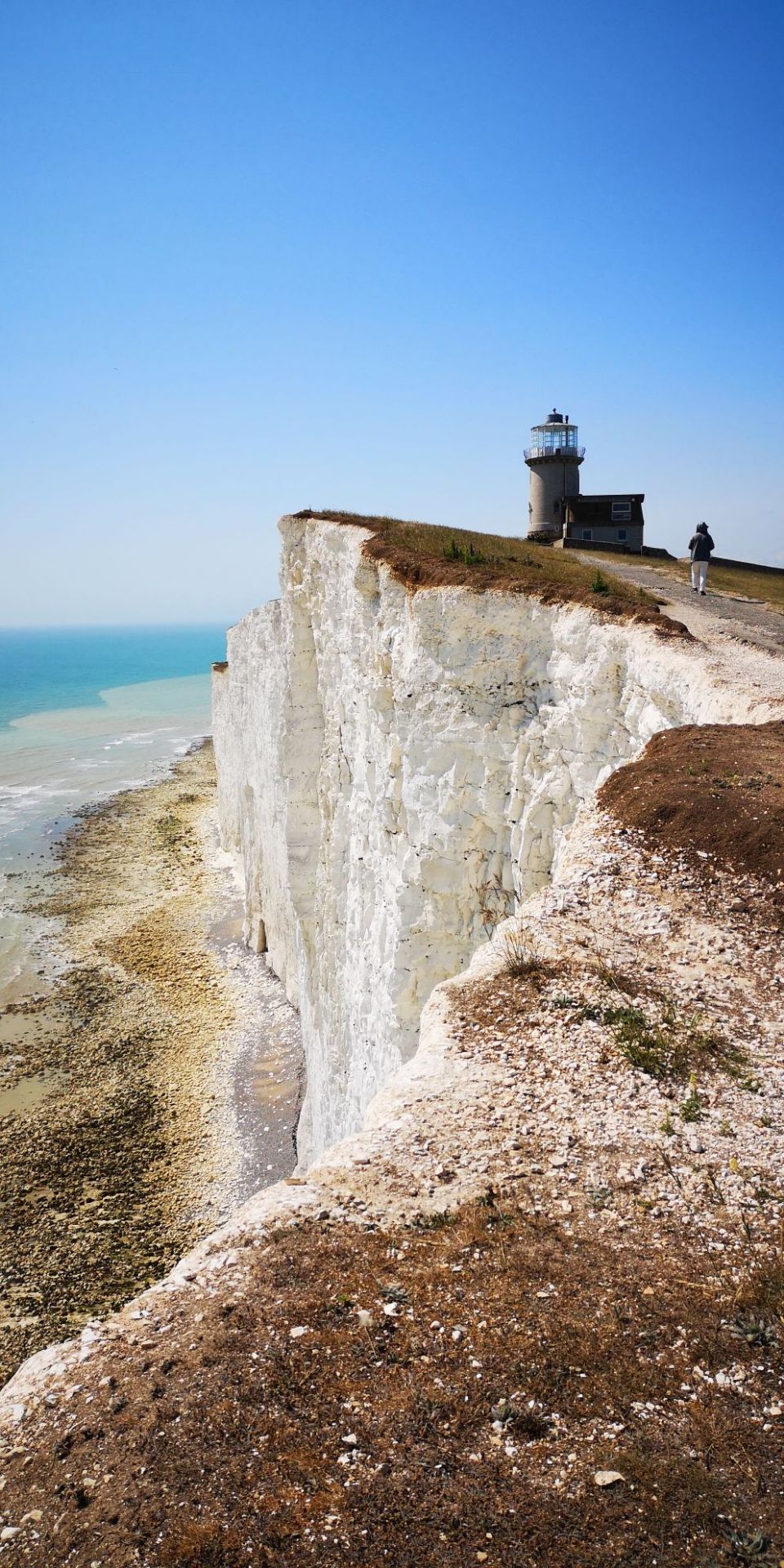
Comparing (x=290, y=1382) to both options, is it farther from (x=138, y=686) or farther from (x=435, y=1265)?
(x=138, y=686)

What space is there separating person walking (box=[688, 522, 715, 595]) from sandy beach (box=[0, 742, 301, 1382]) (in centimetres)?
1758

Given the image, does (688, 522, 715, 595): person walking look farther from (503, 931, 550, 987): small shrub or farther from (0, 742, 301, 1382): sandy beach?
(0, 742, 301, 1382): sandy beach

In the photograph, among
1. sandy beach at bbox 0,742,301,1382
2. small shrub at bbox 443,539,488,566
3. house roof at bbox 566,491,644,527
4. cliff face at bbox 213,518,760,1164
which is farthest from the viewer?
house roof at bbox 566,491,644,527

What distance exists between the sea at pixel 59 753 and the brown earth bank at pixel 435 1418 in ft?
88.8

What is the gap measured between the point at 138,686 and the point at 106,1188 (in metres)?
123

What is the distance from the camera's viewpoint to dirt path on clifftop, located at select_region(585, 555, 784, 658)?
14906 mm

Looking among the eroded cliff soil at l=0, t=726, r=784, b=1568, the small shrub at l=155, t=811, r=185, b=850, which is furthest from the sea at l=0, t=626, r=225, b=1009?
the eroded cliff soil at l=0, t=726, r=784, b=1568

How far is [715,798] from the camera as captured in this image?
8.71 meters

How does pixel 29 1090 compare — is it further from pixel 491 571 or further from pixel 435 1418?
pixel 435 1418

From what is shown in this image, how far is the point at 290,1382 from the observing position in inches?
158

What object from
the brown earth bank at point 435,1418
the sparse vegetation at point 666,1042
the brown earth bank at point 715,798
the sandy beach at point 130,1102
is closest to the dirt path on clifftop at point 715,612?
the brown earth bank at point 715,798

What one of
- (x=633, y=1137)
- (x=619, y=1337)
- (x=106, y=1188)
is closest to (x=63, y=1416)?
(x=619, y=1337)

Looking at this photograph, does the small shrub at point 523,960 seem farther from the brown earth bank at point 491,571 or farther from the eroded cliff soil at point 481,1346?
the brown earth bank at point 491,571

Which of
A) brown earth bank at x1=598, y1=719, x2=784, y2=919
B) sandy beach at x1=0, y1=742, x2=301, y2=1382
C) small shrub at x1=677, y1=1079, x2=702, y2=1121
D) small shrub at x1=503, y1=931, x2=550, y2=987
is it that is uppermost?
brown earth bank at x1=598, y1=719, x2=784, y2=919
